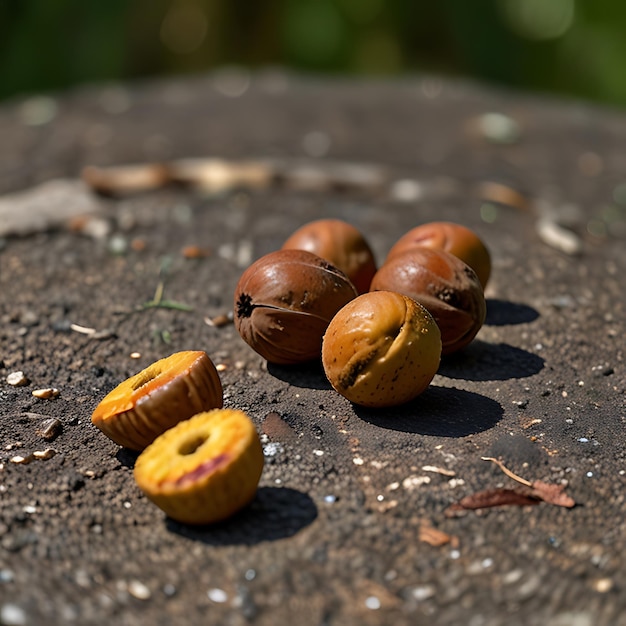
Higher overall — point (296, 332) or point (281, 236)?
point (296, 332)

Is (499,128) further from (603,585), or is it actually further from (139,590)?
(139,590)

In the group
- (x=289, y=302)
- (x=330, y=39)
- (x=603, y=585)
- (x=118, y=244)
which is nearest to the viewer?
(x=603, y=585)

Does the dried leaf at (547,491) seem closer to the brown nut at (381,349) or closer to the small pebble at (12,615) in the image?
the brown nut at (381,349)

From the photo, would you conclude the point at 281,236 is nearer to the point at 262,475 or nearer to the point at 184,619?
the point at 262,475

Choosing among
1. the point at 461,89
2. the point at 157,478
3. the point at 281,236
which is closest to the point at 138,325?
the point at 281,236

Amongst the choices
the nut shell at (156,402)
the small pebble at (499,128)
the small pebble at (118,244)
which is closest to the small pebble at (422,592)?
the nut shell at (156,402)

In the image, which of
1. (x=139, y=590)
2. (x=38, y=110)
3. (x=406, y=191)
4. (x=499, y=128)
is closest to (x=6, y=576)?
(x=139, y=590)
